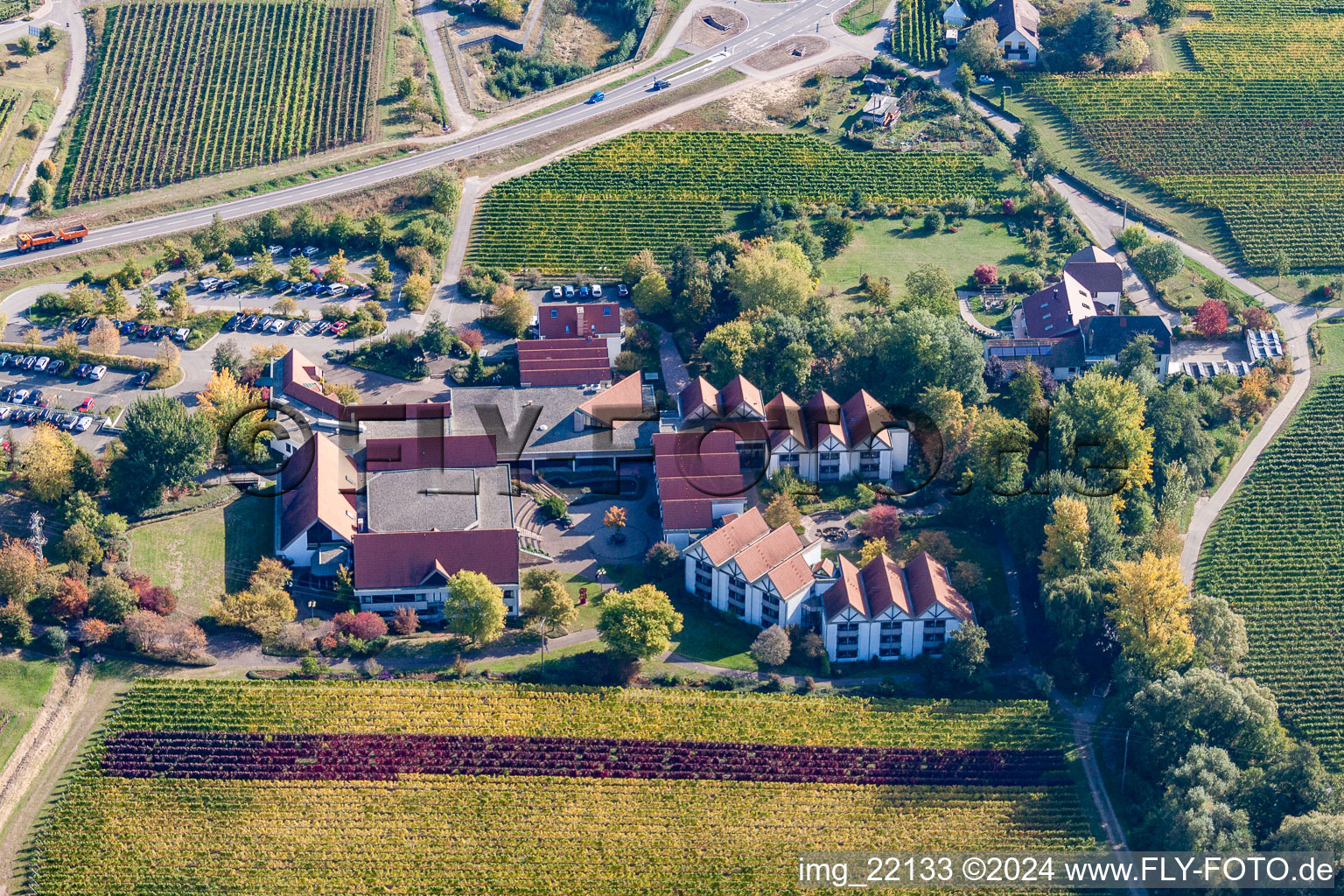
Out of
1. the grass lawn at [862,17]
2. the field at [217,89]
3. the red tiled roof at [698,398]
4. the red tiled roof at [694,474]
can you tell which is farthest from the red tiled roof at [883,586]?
the grass lawn at [862,17]

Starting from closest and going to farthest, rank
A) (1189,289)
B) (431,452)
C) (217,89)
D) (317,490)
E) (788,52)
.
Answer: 1. (317,490)
2. (431,452)
3. (1189,289)
4. (217,89)
5. (788,52)

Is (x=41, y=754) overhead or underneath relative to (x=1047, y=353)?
underneath

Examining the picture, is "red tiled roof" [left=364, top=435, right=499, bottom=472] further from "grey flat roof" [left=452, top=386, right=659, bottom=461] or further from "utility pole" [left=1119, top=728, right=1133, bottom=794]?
"utility pole" [left=1119, top=728, right=1133, bottom=794]

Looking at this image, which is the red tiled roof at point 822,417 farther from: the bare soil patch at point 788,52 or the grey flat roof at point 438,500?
the bare soil patch at point 788,52

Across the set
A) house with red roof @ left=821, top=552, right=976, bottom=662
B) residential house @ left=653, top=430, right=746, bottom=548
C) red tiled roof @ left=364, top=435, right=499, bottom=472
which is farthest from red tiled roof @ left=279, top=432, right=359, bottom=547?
house with red roof @ left=821, top=552, right=976, bottom=662

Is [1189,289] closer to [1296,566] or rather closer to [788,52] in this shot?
[1296,566]

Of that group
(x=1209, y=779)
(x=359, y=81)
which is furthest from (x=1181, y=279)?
(x=359, y=81)

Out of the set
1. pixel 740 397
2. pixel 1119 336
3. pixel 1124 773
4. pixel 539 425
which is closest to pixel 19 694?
pixel 539 425
